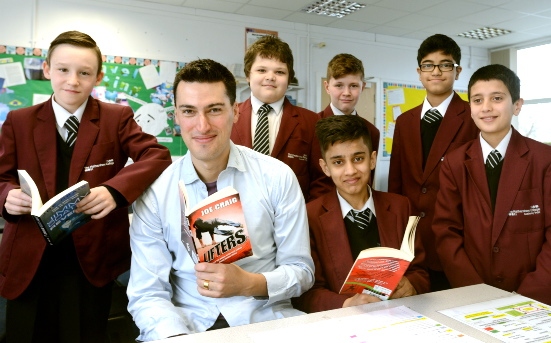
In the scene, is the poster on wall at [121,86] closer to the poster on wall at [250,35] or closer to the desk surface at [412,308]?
→ the poster on wall at [250,35]

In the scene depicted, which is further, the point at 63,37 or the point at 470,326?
the point at 63,37

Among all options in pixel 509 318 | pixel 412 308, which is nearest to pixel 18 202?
pixel 412 308

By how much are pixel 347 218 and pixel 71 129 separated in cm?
115

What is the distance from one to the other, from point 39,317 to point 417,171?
1.79 metres

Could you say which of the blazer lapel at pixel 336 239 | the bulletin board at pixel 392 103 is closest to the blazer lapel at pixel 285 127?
the blazer lapel at pixel 336 239

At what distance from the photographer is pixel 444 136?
2084mm

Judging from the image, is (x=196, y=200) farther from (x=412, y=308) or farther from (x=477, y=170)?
(x=477, y=170)

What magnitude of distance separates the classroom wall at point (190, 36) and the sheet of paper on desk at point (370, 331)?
4.08 meters

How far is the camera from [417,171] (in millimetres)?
2133

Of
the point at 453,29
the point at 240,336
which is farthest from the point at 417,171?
the point at 453,29

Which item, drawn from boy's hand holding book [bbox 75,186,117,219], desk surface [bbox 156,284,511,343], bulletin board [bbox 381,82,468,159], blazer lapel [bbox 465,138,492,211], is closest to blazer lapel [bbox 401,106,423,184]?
blazer lapel [bbox 465,138,492,211]

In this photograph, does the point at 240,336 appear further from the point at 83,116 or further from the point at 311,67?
the point at 311,67

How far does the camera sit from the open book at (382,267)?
3.62ft

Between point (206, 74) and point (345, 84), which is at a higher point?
point (345, 84)
